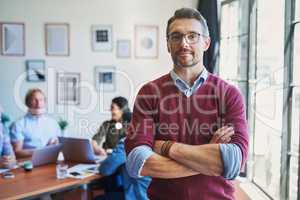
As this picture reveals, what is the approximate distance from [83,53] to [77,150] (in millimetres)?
1970

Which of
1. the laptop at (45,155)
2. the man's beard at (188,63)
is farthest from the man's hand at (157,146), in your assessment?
the laptop at (45,155)

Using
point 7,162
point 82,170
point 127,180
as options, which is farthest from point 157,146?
point 7,162

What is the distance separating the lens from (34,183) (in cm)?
255

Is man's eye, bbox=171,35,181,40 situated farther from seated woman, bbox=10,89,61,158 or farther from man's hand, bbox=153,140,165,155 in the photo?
seated woman, bbox=10,89,61,158

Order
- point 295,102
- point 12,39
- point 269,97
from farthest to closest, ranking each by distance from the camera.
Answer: point 12,39, point 269,97, point 295,102

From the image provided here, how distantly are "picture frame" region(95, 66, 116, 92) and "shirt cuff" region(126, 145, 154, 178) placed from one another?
354 cm

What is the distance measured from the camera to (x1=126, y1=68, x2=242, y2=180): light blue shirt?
1.21 m

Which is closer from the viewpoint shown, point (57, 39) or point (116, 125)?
point (116, 125)

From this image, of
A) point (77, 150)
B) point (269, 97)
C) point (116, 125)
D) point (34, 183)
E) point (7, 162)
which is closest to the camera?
point (34, 183)

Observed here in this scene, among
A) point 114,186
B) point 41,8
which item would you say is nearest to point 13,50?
point 41,8

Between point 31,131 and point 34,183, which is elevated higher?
point 31,131

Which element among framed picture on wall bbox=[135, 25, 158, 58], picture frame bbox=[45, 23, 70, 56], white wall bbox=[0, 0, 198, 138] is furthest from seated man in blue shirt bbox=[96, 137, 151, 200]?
picture frame bbox=[45, 23, 70, 56]

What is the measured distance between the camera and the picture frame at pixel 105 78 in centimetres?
477

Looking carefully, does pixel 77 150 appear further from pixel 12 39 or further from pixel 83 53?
pixel 12 39
